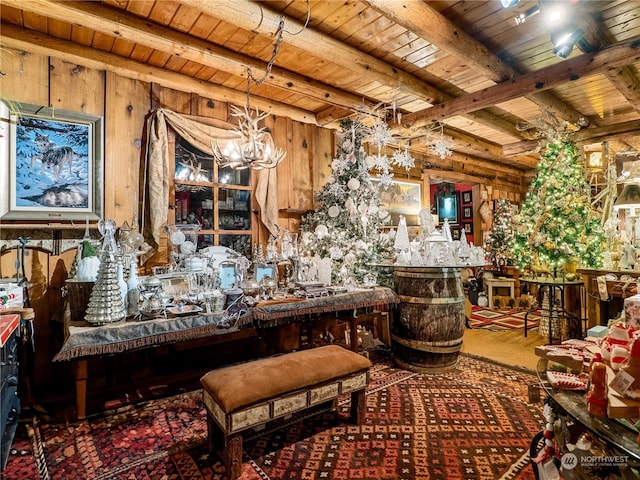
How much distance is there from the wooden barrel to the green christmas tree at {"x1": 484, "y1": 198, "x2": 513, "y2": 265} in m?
4.69

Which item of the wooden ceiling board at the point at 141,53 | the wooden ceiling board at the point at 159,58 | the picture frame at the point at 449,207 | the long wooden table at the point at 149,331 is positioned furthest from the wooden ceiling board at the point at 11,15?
the picture frame at the point at 449,207

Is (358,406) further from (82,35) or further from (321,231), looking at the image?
(82,35)

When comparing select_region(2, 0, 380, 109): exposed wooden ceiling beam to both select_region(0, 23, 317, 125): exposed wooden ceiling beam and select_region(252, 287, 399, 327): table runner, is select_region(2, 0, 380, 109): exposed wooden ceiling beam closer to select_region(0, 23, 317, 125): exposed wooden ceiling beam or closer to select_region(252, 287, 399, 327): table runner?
select_region(0, 23, 317, 125): exposed wooden ceiling beam

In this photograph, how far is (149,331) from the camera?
221 cm

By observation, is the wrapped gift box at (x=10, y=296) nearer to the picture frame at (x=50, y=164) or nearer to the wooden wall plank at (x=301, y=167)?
the picture frame at (x=50, y=164)

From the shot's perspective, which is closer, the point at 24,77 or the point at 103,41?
the point at 24,77

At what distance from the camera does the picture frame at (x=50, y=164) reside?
2.71 metres

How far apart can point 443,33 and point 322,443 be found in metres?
3.03

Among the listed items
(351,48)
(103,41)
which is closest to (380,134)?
(351,48)

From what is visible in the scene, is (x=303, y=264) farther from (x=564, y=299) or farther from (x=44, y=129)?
(x=564, y=299)

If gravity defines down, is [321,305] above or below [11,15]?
below

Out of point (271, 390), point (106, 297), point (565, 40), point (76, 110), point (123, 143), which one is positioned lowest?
point (271, 390)

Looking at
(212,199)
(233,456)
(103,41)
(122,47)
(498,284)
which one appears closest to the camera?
(233,456)

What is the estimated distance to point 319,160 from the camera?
15.4 ft
